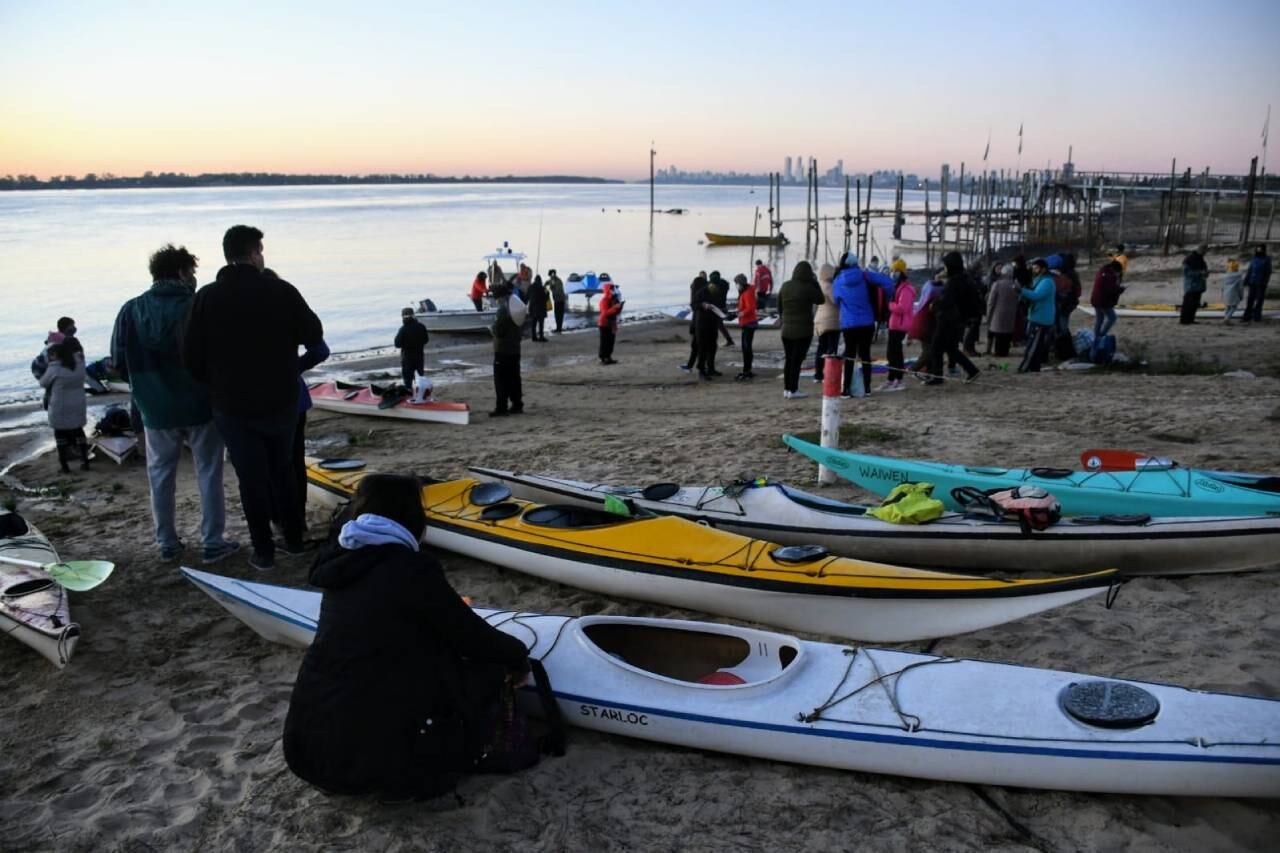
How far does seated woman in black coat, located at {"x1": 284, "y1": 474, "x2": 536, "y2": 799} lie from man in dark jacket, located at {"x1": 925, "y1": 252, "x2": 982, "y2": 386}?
8106 millimetres

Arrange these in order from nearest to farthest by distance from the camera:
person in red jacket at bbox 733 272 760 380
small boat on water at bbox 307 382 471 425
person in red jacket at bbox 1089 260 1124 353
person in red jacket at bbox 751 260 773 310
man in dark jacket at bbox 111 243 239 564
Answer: man in dark jacket at bbox 111 243 239 564 → small boat on water at bbox 307 382 471 425 → person in red jacket at bbox 1089 260 1124 353 → person in red jacket at bbox 733 272 760 380 → person in red jacket at bbox 751 260 773 310

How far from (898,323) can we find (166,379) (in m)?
8.65

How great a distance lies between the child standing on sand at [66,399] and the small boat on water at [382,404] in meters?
2.24

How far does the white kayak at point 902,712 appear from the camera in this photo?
2750 mm

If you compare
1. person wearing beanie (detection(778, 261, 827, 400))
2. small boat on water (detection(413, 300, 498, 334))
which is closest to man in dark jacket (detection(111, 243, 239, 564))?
person wearing beanie (detection(778, 261, 827, 400))

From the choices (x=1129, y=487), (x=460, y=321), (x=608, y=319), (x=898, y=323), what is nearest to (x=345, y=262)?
(x=460, y=321)

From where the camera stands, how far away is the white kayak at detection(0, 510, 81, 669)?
4.18 m

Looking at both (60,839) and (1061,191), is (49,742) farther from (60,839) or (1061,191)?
(1061,191)

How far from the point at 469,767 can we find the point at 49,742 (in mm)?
2000

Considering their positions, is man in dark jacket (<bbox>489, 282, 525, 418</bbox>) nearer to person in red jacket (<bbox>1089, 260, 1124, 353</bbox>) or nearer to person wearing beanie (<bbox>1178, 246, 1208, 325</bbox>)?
person in red jacket (<bbox>1089, 260, 1124, 353</bbox>)

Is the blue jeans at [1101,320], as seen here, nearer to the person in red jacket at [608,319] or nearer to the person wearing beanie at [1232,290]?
the person wearing beanie at [1232,290]

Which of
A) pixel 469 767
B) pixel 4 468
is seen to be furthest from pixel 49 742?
pixel 4 468

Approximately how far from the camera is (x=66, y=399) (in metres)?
8.62

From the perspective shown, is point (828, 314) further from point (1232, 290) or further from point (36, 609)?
point (1232, 290)
